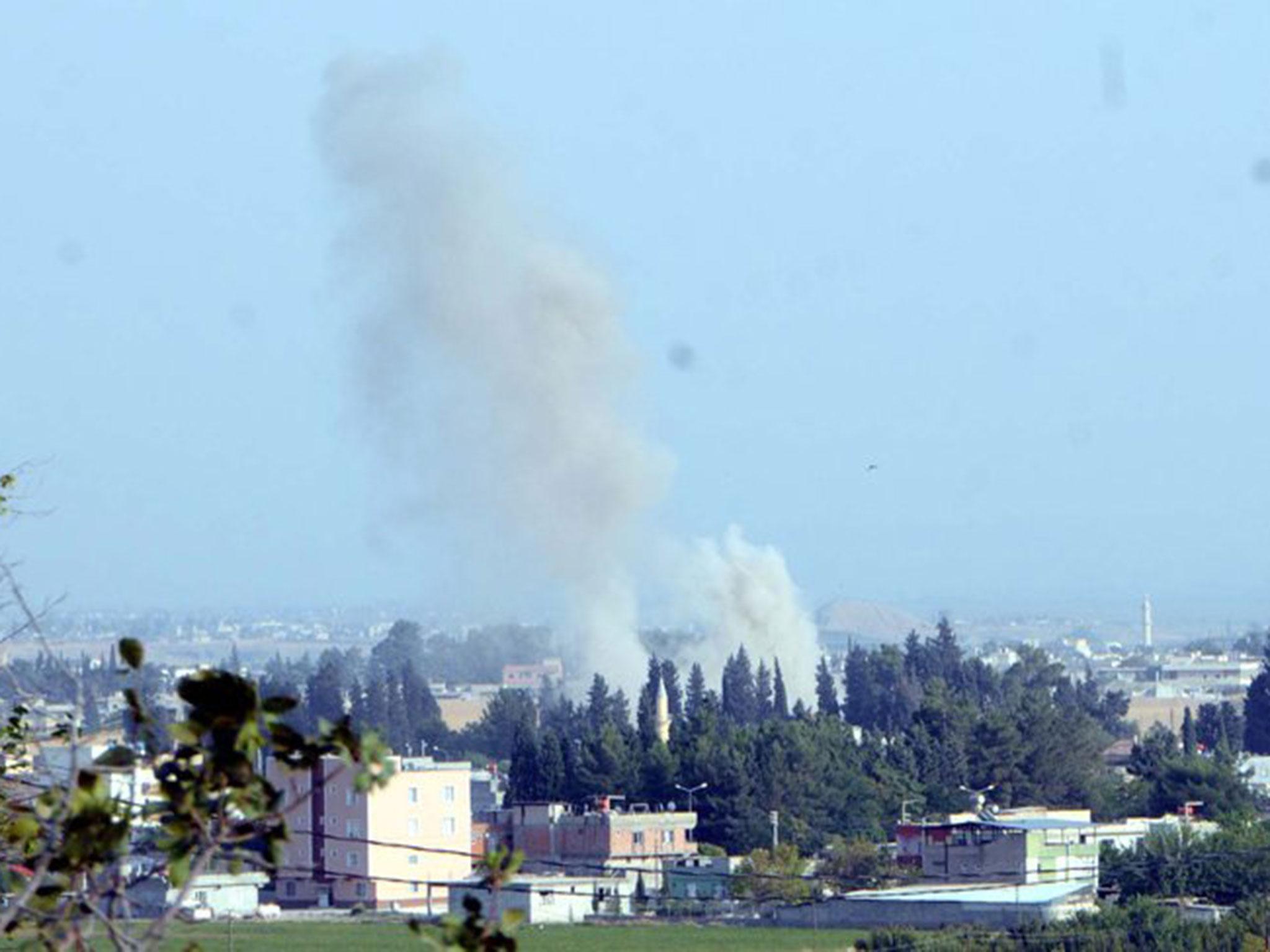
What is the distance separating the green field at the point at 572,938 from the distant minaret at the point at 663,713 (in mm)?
9669

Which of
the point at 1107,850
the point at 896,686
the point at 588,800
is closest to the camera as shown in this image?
the point at 1107,850

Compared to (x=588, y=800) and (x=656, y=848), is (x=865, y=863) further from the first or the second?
(x=588, y=800)

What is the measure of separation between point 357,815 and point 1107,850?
937 centimetres

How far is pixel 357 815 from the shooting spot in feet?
114

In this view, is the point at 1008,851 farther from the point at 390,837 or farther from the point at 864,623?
the point at 864,623

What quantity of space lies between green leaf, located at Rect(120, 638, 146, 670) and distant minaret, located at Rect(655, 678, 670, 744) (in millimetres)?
38424

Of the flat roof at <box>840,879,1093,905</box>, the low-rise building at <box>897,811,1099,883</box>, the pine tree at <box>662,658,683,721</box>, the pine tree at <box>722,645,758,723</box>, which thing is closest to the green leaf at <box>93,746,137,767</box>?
the flat roof at <box>840,879,1093,905</box>

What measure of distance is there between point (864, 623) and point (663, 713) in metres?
115

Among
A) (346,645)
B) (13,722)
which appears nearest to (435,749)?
(13,722)

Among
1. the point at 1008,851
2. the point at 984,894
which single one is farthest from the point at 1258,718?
the point at 984,894

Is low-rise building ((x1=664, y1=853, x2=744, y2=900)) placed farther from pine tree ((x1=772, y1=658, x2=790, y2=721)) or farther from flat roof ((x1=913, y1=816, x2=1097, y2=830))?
pine tree ((x1=772, y1=658, x2=790, y2=721))

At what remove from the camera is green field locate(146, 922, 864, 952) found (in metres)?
28.3

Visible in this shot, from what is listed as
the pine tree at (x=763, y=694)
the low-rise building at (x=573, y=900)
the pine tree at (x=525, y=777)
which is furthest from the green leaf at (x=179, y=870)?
the pine tree at (x=763, y=694)

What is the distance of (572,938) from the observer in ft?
102
